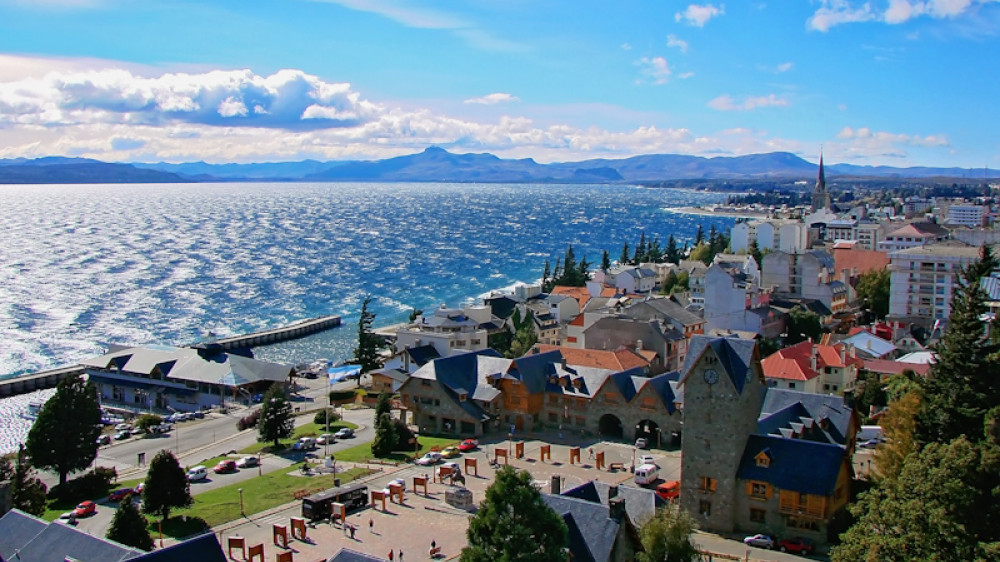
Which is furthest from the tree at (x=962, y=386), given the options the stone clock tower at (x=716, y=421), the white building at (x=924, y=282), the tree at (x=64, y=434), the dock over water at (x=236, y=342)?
the white building at (x=924, y=282)

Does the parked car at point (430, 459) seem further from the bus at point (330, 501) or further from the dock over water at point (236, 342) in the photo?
the dock over water at point (236, 342)

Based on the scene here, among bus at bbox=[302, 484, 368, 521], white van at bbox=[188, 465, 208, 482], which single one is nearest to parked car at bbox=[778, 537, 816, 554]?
bus at bbox=[302, 484, 368, 521]

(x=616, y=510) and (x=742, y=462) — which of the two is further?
(x=742, y=462)

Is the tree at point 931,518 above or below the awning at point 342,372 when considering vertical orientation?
above

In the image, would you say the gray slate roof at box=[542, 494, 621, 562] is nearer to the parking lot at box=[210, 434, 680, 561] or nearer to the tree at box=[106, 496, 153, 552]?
the parking lot at box=[210, 434, 680, 561]

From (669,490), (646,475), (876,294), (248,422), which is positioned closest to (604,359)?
(646,475)

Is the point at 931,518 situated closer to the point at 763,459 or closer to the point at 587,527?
the point at 587,527
